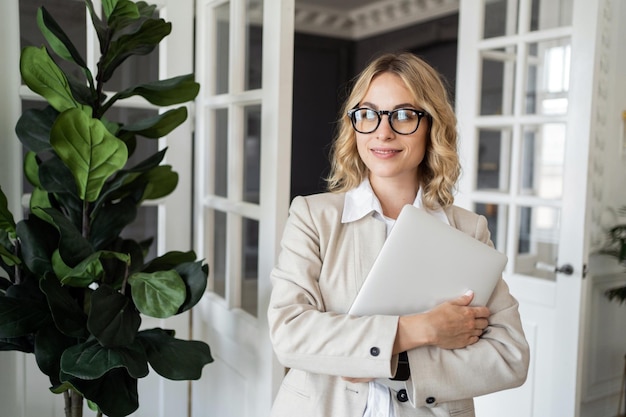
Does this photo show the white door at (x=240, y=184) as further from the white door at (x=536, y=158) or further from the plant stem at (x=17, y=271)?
the white door at (x=536, y=158)

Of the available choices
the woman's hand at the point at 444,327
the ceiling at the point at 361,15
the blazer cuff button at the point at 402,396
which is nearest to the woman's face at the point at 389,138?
the woman's hand at the point at 444,327

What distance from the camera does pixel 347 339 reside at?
1167mm

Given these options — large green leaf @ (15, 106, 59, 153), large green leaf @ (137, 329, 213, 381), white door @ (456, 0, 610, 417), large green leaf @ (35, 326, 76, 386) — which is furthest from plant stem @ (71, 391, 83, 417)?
white door @ (456, 0, 610, 417)

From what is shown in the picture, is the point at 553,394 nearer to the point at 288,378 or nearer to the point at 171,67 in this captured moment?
the point at 288,378

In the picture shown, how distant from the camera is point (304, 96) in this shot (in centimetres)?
728

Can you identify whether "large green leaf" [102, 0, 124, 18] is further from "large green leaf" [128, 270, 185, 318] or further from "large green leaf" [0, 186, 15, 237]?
"large green leaf" [128, 270, 185, 318]

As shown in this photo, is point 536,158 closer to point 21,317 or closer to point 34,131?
point 34,131

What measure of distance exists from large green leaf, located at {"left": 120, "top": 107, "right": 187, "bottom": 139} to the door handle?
1772 mm

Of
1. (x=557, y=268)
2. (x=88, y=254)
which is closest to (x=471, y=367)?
(x=88, y=254)

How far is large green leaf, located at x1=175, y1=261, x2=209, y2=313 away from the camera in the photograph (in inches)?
63.2

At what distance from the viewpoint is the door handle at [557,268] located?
254 centimetres

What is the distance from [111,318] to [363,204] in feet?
2.36

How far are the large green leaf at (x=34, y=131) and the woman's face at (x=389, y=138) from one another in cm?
93

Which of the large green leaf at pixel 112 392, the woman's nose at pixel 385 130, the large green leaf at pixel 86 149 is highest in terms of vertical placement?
the woman's nose at pixel 385 130
